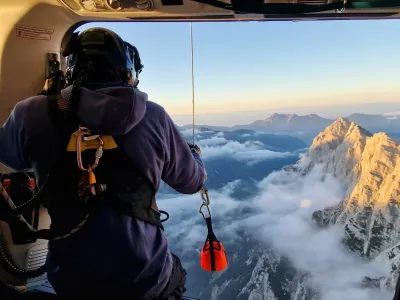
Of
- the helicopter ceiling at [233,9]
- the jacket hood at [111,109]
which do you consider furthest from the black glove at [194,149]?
the helicopter ceiling at [233,9]

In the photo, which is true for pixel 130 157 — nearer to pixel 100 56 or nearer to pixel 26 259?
pixel 100 56

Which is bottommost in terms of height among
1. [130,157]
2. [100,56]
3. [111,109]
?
[130,157]

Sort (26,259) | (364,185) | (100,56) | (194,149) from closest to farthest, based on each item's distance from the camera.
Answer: (100,56) < (194,149) < (26,259) < (364,185)

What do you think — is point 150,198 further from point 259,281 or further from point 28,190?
point 259,281

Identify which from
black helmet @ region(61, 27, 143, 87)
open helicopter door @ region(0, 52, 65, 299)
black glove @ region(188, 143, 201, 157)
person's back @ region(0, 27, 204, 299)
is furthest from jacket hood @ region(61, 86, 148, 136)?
open helicopter door @ region(0, 52, 65, 299)

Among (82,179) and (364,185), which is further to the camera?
(364,185)

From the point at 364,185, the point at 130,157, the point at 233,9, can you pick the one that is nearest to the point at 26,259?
the point at 130,157
